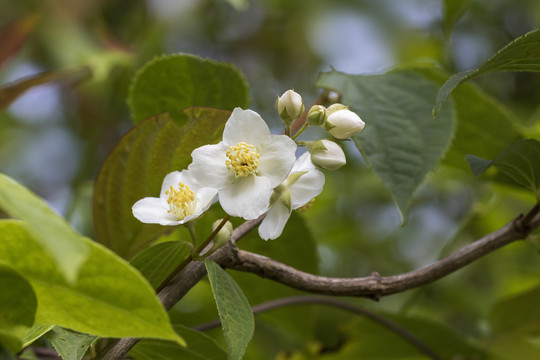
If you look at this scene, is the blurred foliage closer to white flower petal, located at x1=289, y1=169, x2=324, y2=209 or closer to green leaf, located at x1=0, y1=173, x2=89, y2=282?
white flower petal, located at x1=289, y1=169, x2=324, y2=209

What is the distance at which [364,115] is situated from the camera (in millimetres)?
684

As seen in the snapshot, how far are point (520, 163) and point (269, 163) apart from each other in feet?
0.84

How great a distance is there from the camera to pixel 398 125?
0.69m

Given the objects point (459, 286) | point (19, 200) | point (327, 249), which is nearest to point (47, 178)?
point (327, 249)

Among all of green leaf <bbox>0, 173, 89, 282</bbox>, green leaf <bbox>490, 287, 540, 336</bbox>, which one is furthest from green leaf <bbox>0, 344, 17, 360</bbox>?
green leaf <bbox>490, 287, 540, 336</bbox>

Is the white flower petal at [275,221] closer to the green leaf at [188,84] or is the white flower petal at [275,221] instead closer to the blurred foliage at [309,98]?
the green leaf at [188,84]

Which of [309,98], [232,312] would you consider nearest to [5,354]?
[232,312]

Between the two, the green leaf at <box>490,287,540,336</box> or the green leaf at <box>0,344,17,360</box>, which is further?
the green leaf at <box>490,287,540,336</box>

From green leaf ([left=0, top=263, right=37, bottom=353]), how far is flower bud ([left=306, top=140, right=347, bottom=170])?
0.25 meters

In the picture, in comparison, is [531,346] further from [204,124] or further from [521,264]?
[521,264]

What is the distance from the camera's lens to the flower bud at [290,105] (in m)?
0.50

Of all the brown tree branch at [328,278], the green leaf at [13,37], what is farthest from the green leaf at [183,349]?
the green leaf at [13,37]

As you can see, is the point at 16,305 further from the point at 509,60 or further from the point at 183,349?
the point at 509,60

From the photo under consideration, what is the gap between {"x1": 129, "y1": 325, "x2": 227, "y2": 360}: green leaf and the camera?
507 millimetres
